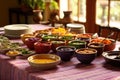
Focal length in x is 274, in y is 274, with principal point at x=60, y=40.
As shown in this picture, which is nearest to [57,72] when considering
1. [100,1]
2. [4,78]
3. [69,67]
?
[69,67]

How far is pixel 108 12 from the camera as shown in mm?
3877

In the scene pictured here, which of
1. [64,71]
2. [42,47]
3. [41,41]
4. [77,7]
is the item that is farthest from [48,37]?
[77,7]

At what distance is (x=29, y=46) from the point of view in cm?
215

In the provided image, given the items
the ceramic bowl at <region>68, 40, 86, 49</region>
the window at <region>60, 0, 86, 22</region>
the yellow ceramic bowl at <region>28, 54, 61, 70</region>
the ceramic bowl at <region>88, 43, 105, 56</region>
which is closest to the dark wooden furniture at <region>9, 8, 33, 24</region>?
the window at <region>60, 0, 86, 22</region>

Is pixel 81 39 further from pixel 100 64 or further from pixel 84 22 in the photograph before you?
pixel 84 22

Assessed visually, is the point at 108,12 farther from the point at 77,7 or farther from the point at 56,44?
the point at 56,44

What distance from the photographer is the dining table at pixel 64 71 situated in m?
1.58

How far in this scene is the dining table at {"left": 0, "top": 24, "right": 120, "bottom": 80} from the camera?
158 cm

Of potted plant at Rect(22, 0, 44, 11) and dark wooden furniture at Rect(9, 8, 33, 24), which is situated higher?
potted plant at Rect(22, 0, 44, 11)

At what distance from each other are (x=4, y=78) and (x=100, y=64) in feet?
2.38

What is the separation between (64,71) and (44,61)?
0.17m

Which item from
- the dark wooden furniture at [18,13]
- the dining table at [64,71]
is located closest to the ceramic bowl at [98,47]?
the dining table at [64,71]

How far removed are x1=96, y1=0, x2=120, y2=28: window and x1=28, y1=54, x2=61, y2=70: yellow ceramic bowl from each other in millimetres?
2234

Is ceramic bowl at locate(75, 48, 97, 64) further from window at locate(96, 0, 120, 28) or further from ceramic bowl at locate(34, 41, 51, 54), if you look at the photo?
window at locate(96, 0, 120, 28)
